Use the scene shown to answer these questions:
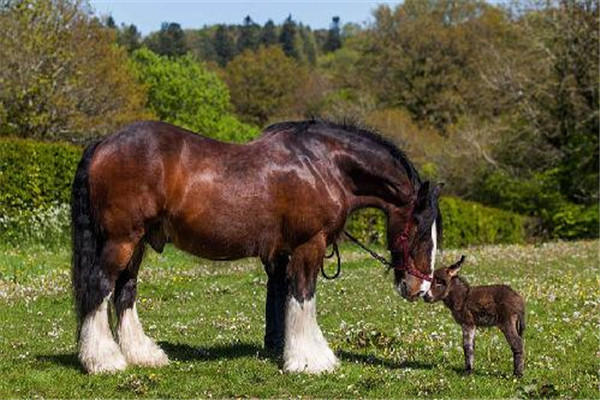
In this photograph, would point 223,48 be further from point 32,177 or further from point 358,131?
point 358,131

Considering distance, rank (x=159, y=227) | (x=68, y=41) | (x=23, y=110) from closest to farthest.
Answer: (x=159, y=227), (x=23, y=110), (x=68, y=41)

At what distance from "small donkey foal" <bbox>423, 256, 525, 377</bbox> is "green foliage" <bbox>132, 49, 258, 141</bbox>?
2110 inches

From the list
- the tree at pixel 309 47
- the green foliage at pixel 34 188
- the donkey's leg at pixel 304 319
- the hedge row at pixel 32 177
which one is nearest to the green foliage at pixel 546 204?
the hedge row at pixel 32 177

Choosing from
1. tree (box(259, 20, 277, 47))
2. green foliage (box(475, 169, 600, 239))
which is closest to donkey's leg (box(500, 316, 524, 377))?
green foliage (box(475, 169, 600, 239))

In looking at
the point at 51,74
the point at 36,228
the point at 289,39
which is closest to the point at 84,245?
the point at 36,228

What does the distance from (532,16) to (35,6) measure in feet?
85.0

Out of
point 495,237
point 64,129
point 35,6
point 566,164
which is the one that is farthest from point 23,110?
point 566,164

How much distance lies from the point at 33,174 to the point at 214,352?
59.8 feet

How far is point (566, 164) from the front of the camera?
142 feet

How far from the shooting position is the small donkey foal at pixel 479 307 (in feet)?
29.4

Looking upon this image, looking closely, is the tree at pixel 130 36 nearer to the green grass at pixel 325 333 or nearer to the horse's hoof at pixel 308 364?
the green grass at pixel 325 333

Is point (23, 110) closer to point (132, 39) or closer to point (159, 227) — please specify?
point (159, 227)

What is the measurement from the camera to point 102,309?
9.19 metres

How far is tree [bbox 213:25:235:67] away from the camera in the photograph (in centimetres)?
11125
